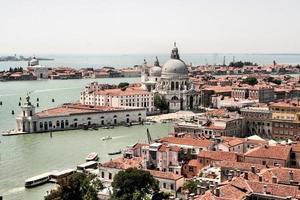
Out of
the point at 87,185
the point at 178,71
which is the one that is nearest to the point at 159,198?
the point at 87,185

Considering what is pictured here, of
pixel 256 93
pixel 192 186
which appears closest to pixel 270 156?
pixel 192 186

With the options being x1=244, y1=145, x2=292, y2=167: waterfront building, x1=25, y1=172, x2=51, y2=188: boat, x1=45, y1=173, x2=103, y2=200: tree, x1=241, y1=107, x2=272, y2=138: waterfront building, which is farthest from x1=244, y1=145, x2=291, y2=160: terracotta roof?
x1=241, y1=107, x2=272, y2=138: waterfront building

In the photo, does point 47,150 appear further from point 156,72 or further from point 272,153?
point 156,72

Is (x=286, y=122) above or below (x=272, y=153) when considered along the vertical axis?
below

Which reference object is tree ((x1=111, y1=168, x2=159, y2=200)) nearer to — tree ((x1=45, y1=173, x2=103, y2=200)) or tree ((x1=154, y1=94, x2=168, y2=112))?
tree ((x1=45, y1=173, x2=103, y2=200))

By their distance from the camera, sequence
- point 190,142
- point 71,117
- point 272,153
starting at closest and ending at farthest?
1. point 272,153
2. point 190,142
3. point 71,117

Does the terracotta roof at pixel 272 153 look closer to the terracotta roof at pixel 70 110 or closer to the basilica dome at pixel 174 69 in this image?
the terracotta roof at pixel 70 110
